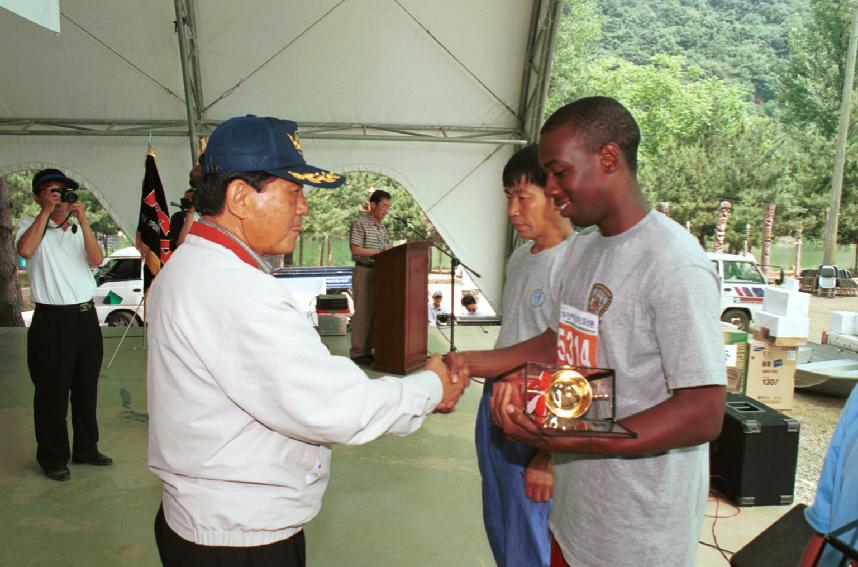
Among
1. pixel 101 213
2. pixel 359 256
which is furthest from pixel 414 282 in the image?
pixel 101 213

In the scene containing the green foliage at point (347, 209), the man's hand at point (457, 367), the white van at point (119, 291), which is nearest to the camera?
the man's hand at point (457, 367)

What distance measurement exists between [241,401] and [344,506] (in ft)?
8.23

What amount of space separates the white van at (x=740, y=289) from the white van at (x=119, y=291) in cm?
986

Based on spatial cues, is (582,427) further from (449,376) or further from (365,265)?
(365,265)

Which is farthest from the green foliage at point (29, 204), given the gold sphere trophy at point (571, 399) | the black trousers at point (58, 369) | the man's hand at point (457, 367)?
the gold sphere trophy at point (571, 399)

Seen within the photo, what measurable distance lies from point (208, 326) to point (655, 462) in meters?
0.97

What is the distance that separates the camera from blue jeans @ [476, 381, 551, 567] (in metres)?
2.13

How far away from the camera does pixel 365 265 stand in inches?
279

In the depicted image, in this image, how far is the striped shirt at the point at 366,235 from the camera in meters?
6.97

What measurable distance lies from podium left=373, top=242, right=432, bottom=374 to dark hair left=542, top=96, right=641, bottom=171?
15.5ft

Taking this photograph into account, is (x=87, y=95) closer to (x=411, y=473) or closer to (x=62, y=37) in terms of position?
(x=62, y=37)

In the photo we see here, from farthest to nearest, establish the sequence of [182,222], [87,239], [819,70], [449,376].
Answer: [819,70] < [182,222] < [87,239] < [449,376]

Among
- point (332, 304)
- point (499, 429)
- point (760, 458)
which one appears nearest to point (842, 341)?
point (760, 458)

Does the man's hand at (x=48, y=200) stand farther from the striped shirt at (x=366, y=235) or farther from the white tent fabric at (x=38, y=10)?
the striped shirt at (x=366, y=235)
